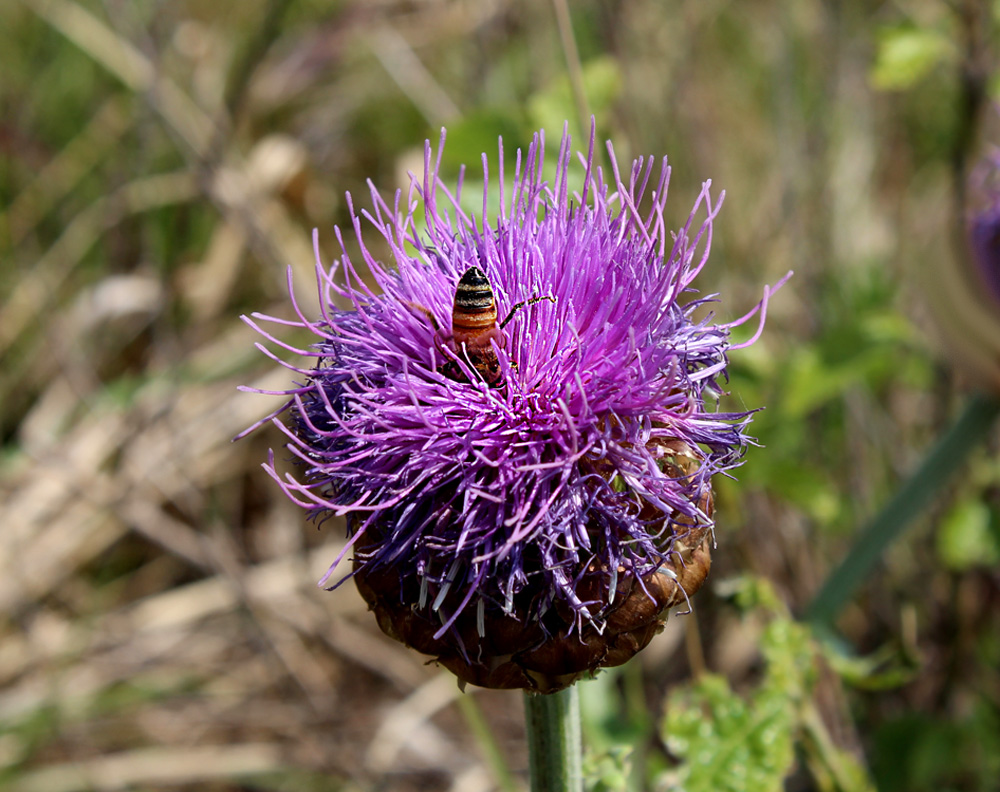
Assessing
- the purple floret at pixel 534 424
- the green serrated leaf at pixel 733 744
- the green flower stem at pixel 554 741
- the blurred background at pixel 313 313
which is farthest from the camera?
the blurred background at pixel 313 313

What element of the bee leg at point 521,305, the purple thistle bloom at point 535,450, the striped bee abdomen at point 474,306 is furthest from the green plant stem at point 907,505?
the striped bee abdomen at point 474,306

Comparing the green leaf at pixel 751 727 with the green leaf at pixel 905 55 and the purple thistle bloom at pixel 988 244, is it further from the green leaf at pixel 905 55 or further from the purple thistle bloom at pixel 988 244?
the green leaf at pixel 905 55

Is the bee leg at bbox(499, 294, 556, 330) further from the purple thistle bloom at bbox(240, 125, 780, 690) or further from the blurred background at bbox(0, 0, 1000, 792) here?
the blurred background at bbox(0, 0, 1000, 792)

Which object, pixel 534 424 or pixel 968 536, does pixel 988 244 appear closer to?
pixel 968 536

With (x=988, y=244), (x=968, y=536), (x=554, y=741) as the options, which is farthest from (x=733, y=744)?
(x=988, y=244)

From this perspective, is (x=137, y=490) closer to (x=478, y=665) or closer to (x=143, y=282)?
→ (x=143, y=282)

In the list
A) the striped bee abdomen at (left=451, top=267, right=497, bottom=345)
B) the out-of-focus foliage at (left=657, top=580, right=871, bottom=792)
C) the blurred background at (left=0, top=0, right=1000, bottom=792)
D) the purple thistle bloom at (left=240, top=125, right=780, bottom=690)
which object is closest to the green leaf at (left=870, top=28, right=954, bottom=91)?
the blurred background at (left=0, top=0, right=1000, bottom=792)

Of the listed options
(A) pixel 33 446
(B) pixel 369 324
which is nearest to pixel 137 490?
(A) pixel 33 446
